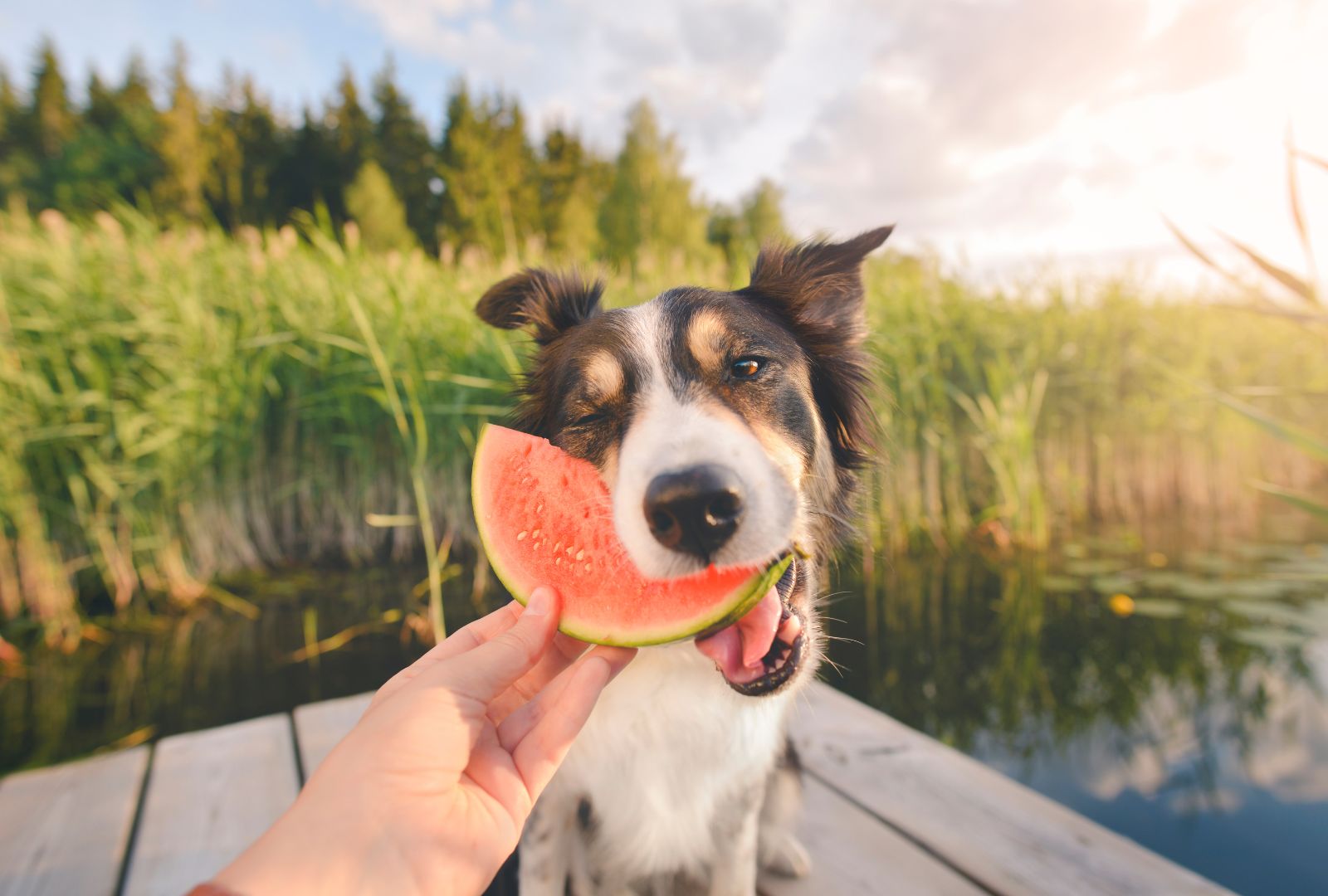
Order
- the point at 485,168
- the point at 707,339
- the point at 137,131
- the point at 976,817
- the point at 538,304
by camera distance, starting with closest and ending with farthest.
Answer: the point at 707,339 → the point at 976,817 → the point at 538,304 → the point at 485,168 → the point at 137,131

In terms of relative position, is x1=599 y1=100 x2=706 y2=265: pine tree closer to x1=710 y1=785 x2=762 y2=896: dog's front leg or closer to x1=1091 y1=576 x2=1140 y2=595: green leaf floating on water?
x1=1091 y1=576 x2=1140 y2=595: green leaf floating on water

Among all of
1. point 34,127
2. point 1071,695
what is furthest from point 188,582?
point 34,127

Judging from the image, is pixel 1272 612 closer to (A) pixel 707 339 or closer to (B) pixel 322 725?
(A) pixel 707 339

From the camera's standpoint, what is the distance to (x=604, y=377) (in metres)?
1.88

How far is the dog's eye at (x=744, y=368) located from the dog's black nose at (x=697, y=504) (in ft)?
2.03

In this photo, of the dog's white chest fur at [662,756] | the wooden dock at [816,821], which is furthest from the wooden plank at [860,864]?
the dog's white chest fur at [662,756]

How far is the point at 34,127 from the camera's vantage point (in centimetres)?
4722

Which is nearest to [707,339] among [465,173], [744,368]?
[744,368]

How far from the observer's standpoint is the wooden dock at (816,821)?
6.13 feet

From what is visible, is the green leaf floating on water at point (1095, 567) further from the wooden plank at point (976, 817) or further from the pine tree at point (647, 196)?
the pine tree at point (647, 196)

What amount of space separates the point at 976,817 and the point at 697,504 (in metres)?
1.57

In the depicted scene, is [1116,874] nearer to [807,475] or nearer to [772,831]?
[772,831]

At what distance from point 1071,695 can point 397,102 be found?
170ft

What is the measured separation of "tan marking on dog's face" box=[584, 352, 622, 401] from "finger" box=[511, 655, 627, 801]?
75 cm
